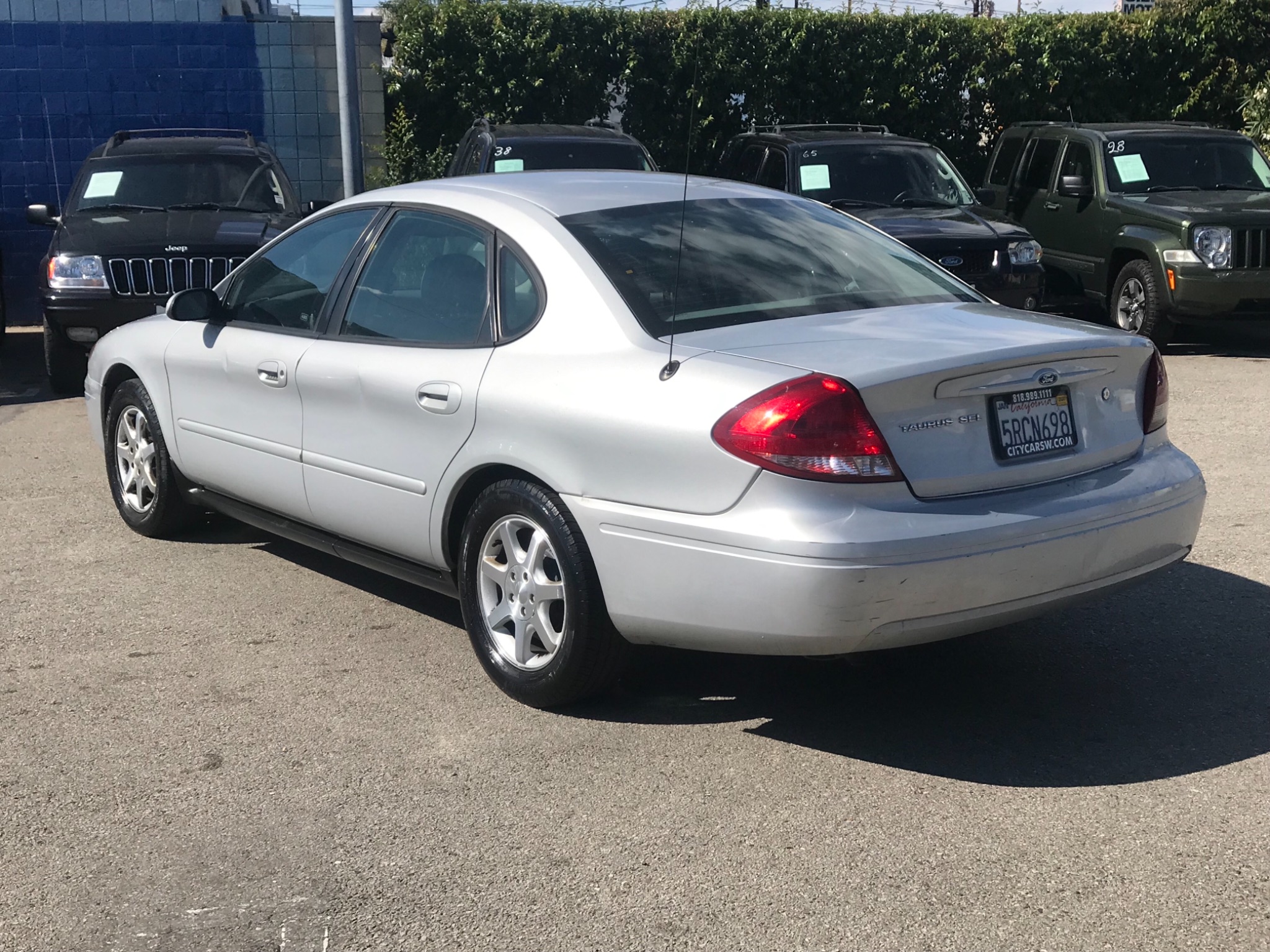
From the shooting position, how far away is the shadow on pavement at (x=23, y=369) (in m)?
10.5

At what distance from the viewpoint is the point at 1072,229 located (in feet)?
41.2

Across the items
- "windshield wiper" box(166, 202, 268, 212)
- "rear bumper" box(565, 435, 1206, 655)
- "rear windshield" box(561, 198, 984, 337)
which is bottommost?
"rear bumper" box(565, 435, 1206, 655)

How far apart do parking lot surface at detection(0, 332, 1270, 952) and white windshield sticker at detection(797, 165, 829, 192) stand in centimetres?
641

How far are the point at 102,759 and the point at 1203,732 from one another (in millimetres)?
3098

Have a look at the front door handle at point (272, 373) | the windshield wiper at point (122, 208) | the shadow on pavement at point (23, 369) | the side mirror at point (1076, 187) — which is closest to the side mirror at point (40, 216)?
the windshield wiper at point (122, 208)

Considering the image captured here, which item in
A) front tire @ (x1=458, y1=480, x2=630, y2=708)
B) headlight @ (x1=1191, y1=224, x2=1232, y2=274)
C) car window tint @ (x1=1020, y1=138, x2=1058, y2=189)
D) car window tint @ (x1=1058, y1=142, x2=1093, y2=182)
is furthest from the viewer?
car window tint @ (x1=1020, y1=138, x2=1058, y2=189)

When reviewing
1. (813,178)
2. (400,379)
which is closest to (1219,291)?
(813,178)

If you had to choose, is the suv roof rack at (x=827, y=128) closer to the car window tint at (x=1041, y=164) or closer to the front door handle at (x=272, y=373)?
the car window tint at (x=1041, y=164)

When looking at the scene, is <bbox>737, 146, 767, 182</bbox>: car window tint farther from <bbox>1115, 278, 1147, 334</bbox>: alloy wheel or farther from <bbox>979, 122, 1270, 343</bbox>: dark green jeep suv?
A: <bbox>1115, 278, 1147, 334</bbox>: alloy wheel

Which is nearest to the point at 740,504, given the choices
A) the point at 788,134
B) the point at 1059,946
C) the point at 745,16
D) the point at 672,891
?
the point at 672,891

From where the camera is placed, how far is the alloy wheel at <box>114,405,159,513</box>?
6324 mm

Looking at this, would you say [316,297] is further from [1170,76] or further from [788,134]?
[1170,76]

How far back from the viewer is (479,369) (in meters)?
4.48

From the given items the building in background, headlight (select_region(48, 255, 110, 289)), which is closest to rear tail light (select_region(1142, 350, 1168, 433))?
headlight (select_region(48, 255, 110, 289))
